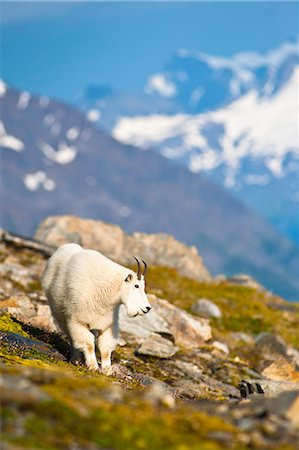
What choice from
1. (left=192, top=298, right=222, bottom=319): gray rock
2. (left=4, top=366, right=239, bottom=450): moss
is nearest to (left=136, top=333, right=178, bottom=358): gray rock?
(left=192, top=298, right=222, bottom=319): gray rock

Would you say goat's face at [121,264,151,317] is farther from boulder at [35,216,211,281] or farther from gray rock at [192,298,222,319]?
boulder at [35,216,211,281]

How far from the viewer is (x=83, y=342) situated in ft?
67.4

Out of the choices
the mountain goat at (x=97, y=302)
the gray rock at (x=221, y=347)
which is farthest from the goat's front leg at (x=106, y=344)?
the gray rock at (x=221, y=347)

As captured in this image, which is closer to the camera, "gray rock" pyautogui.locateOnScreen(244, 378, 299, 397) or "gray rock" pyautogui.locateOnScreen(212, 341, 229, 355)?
"gray rock" pyautogui.locateOnScreen(244, 378, 299, 397)

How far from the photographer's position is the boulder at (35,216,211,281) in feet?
191

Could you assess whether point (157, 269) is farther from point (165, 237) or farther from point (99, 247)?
point (165, 237)

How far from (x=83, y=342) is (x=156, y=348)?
5927 millimetres

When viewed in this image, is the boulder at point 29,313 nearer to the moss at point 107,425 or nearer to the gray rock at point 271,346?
the gray rock at point 271,346

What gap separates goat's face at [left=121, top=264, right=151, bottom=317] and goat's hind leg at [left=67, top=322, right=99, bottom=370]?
55.1 inches

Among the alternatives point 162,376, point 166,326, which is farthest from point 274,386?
point 166,326

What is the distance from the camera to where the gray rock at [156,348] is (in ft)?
83.2

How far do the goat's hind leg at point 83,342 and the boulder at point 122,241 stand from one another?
35.5 meters

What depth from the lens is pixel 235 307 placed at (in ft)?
128

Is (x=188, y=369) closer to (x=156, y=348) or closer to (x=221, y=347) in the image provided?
(x=156, y=348)
